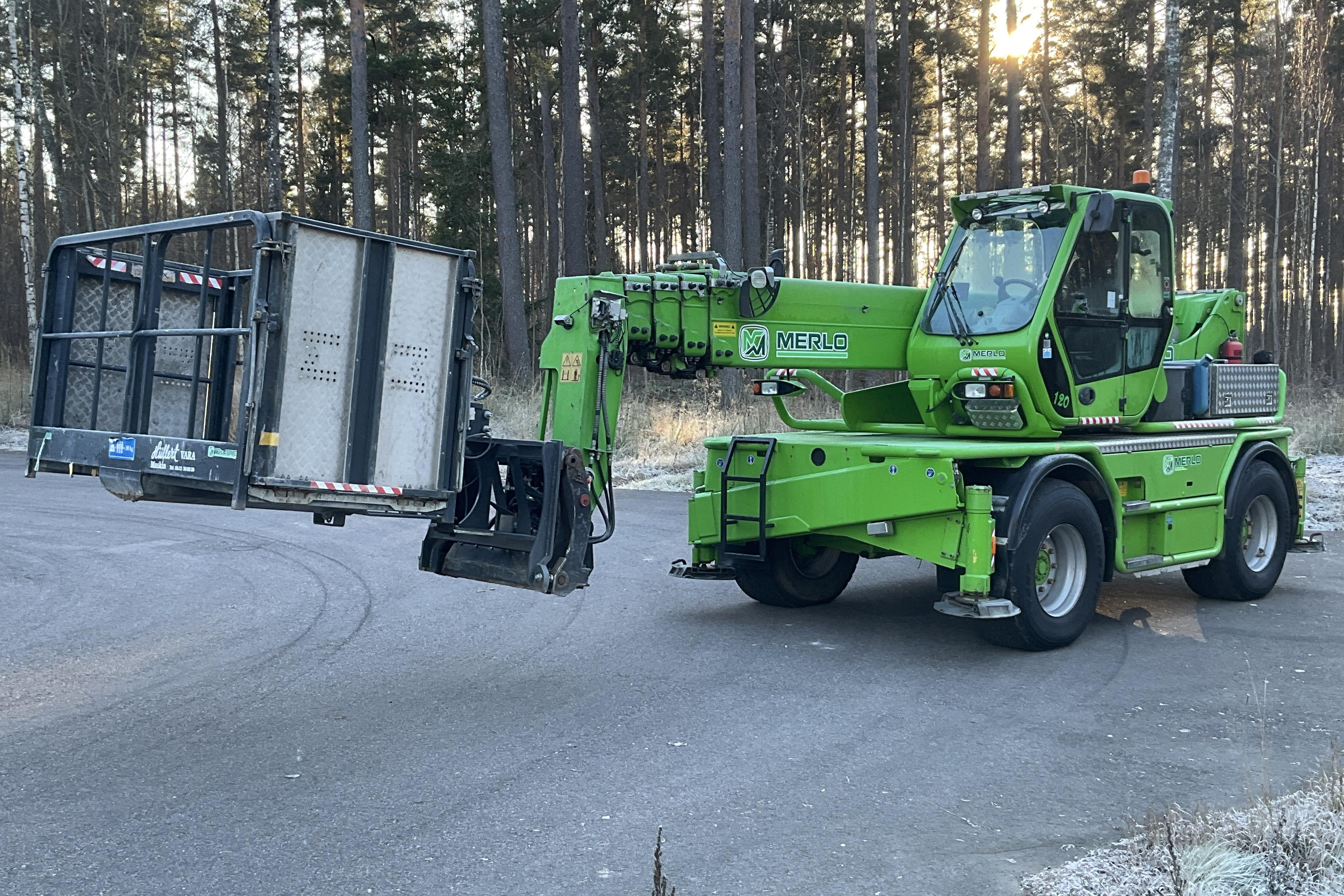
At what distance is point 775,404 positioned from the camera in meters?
9.30

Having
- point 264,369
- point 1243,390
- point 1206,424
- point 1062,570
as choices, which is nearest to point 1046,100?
point 1243,390

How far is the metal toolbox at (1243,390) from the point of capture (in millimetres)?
9289

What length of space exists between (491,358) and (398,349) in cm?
1787

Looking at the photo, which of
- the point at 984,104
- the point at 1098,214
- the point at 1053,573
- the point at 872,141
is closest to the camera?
the point at 1053,573

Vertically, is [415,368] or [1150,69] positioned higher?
[1150,69]

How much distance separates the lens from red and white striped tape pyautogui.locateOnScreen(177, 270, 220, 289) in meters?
6.29

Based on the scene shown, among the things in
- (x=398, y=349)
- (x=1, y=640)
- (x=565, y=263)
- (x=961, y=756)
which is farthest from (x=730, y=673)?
(x=565, y=263)

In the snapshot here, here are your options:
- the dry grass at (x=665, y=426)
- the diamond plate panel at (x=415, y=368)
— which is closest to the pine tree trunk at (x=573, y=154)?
the dry grass at (x=665, y=426)

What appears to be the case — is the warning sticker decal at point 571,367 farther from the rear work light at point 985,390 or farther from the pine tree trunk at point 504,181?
the pine tree trunk at point 504,181

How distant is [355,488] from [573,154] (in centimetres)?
1971

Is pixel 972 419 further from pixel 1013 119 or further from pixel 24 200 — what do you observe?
pixel 24 200

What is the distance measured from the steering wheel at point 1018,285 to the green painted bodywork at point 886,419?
Answer: 14cm

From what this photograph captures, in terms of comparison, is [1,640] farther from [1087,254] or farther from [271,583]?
[1087,254]

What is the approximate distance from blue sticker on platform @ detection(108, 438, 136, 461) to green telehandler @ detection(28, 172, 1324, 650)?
2 centimetres
